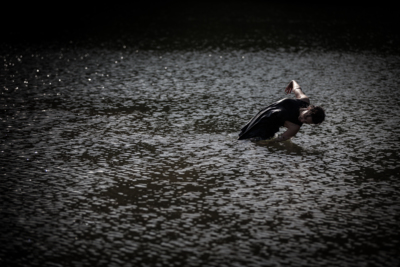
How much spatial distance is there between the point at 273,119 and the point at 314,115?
0.55 m

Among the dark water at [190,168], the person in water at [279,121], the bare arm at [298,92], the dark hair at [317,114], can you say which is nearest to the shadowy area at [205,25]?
the dark water at [190,168]

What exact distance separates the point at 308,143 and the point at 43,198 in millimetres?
3090

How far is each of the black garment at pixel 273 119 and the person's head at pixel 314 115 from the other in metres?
0.19

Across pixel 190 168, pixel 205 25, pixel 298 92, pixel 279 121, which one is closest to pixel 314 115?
pixel 279 121

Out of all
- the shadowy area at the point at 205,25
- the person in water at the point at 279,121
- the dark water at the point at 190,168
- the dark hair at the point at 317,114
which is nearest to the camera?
the dark water at the point at 190,168

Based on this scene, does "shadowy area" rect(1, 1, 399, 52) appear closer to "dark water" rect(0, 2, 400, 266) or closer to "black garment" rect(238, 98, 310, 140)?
"dark water" rect(0, 2, 400, 266)

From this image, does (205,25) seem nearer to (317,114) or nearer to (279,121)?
(279,121)

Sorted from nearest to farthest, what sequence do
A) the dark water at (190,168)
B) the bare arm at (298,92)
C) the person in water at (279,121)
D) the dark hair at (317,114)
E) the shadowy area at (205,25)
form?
the dark water at (190,168) → the dark hair at (317,114) → the person in water at (279,121) → the bare arm at (298,92) → the shadowy area at (205,25)

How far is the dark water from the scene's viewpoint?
11.4 ft

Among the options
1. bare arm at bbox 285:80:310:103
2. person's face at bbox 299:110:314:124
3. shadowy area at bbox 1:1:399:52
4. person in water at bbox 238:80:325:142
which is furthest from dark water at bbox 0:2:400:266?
shadowy area at bbox 1:1:399:52

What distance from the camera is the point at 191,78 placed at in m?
9.34

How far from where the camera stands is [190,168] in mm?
4965

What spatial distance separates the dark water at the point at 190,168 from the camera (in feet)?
11.4

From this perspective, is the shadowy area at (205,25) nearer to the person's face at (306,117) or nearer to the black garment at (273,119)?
the black garment at (273,119)
